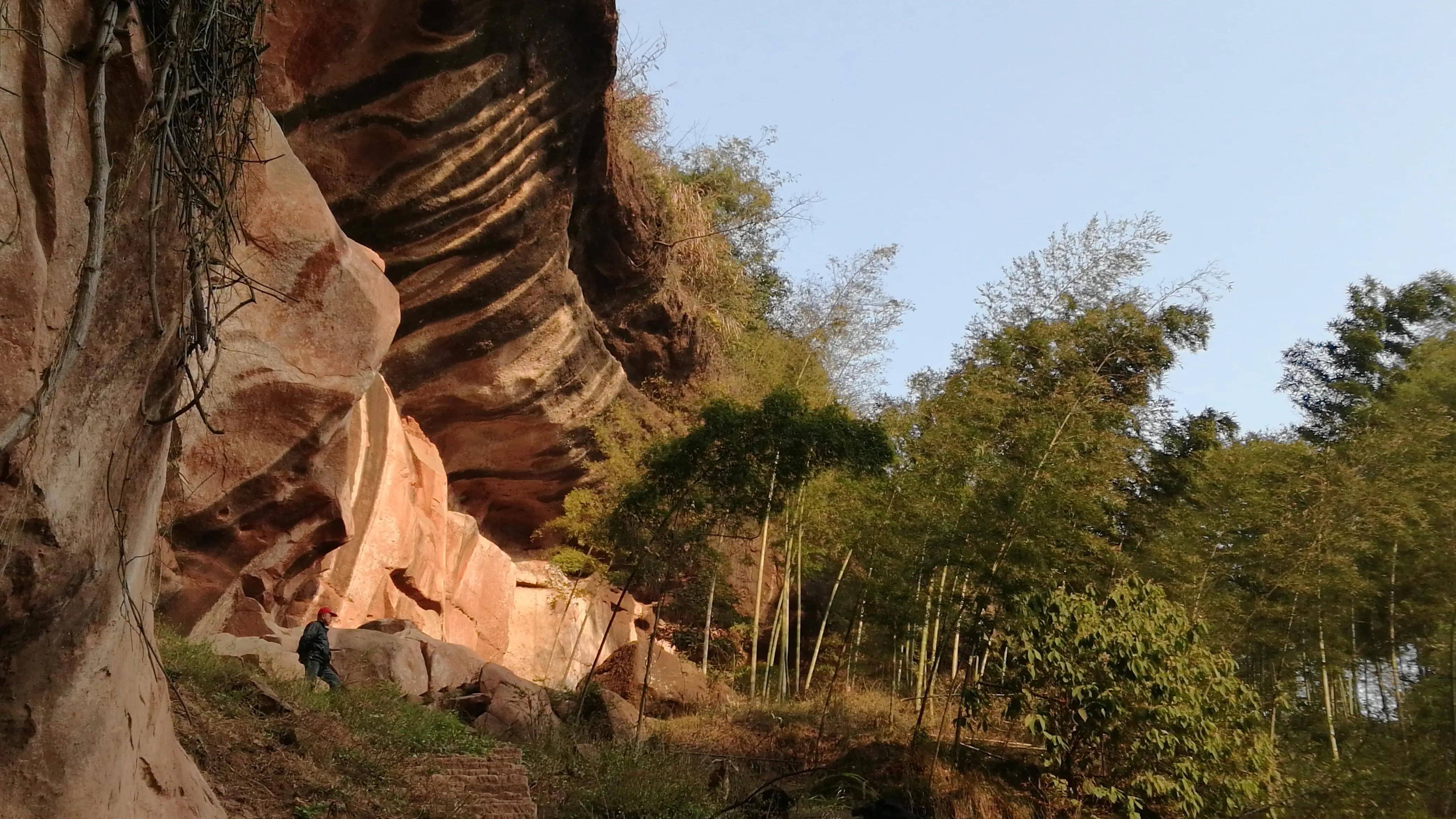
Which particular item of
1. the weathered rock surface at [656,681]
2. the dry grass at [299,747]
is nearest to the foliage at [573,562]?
the weathered rock surface at [656,681]

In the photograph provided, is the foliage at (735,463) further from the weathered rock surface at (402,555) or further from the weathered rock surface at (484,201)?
the weathered rock surface at (484,201)

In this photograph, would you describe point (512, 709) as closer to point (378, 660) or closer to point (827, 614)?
point (378, 660)

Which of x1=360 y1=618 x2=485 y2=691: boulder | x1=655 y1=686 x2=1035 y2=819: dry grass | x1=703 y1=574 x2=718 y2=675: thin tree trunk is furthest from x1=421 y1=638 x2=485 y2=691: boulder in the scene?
x1=703 y1=574 x2=718 y2=675: thin tree trunk

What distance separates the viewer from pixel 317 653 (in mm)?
8695

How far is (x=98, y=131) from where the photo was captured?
3260 mm

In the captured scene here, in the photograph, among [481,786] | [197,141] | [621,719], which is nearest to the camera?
[197,141]

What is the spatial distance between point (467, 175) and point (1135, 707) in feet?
24.2

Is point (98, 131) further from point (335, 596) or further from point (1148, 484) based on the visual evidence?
point (1148, 484)

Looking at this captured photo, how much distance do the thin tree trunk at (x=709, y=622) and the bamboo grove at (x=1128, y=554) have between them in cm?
18

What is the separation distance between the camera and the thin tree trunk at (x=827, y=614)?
1425 cm

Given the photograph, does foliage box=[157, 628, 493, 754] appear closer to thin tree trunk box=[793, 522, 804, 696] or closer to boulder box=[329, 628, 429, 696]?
boulder box=[329, 628, 429, 696]

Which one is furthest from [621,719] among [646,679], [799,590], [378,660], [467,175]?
[467,175]

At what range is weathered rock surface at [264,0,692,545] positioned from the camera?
32.8ft

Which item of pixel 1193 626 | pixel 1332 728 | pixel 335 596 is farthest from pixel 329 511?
pixel 1332 728
